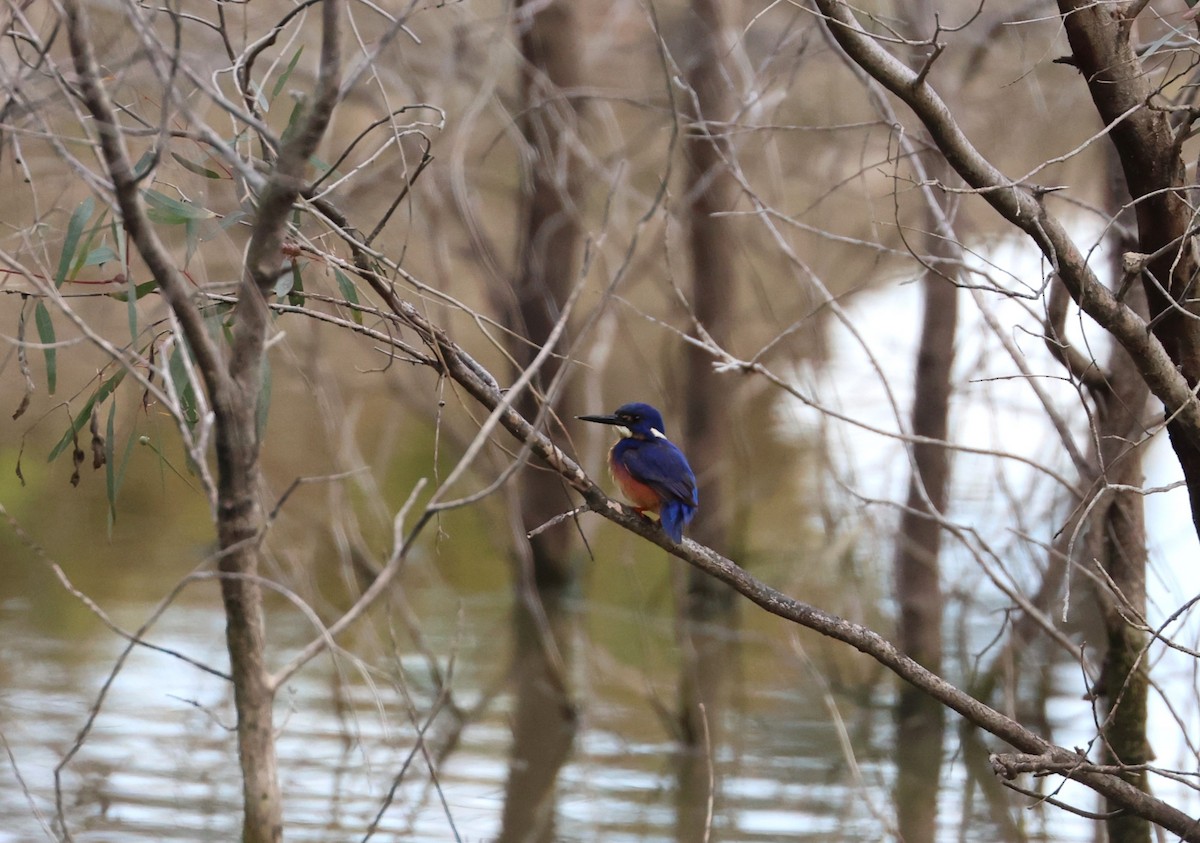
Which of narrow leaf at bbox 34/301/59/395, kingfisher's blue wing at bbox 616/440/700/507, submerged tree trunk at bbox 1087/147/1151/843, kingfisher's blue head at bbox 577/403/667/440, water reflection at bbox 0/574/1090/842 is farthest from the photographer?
water reflection at bbox 0/574/1090/842

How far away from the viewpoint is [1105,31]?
235 centimetres

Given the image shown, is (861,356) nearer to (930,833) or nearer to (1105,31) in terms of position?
(930,833)

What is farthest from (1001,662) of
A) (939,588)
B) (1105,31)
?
(1105,31)

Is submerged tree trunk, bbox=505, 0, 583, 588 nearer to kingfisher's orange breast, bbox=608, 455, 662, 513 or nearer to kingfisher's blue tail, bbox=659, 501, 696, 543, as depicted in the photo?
kingfisher's orange breast, bbox=608, 455, 662, 513

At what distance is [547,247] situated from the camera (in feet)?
24.3

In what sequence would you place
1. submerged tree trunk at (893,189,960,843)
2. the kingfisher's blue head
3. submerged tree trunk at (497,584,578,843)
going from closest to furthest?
1. the kingfisher's blue head
2. submerged tree trunk at (497,584,578,843)
3. submerged tree trunk at (893,189,960,843)

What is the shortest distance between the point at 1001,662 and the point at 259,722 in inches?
178

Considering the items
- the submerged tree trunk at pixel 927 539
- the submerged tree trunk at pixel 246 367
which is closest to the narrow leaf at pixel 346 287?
the submerged tree trunk at pixel 246 367

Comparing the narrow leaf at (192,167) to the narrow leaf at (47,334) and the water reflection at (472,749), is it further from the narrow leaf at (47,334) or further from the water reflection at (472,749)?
the water reflection at (472,749)

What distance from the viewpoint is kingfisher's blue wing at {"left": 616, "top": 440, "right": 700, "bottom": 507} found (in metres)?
3.31

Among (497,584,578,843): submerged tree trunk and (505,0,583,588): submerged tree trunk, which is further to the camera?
(505,0,583,588): submerged tree trunk

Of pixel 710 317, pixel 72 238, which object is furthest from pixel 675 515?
pixel 710 317

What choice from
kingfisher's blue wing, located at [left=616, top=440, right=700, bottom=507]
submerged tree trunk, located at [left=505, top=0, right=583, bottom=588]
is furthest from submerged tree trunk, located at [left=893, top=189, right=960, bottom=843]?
kingfisher's blue wing, located at [left=616, top=440, right=700, bottom=507]

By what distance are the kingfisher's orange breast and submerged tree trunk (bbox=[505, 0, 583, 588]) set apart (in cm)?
316
